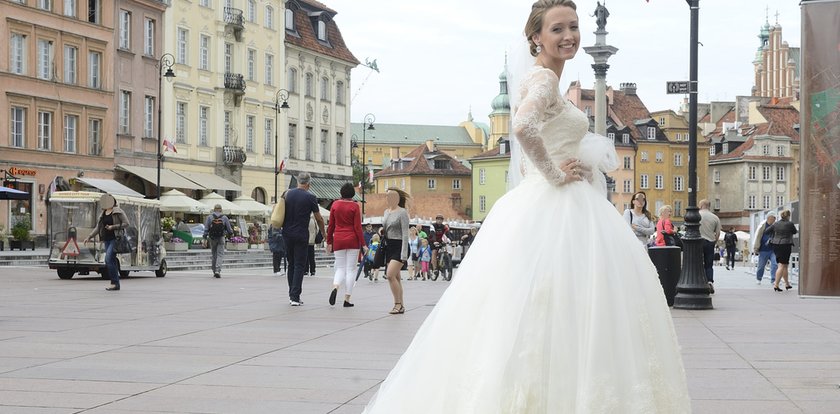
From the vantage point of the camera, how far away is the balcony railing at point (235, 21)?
60.2 meters

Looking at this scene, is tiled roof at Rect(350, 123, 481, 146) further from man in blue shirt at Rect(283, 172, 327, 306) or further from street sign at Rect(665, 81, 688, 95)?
street sign at Rect(665, 81, 688, 95)

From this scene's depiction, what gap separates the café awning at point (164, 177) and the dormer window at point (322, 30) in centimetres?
1917

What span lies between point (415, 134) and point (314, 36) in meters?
117

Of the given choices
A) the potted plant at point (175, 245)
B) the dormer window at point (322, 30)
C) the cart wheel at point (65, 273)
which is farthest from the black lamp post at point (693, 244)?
the dormer window at point (322, 30)

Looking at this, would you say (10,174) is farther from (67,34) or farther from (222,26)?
(222,26)

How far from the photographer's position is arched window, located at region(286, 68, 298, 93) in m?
66.4

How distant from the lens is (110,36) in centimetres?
5012

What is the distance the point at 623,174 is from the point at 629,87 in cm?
1328

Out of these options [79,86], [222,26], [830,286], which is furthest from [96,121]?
[830,286]

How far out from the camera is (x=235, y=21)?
6034 centimetres

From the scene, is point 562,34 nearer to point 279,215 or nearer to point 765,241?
point 279,215

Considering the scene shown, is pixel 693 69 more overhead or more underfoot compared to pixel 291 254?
more overhead

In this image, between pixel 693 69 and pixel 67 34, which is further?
pixel 67 34

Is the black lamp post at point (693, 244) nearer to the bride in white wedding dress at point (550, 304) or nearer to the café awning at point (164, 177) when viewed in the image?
the bride in white wedding dress at point (550, 304)
